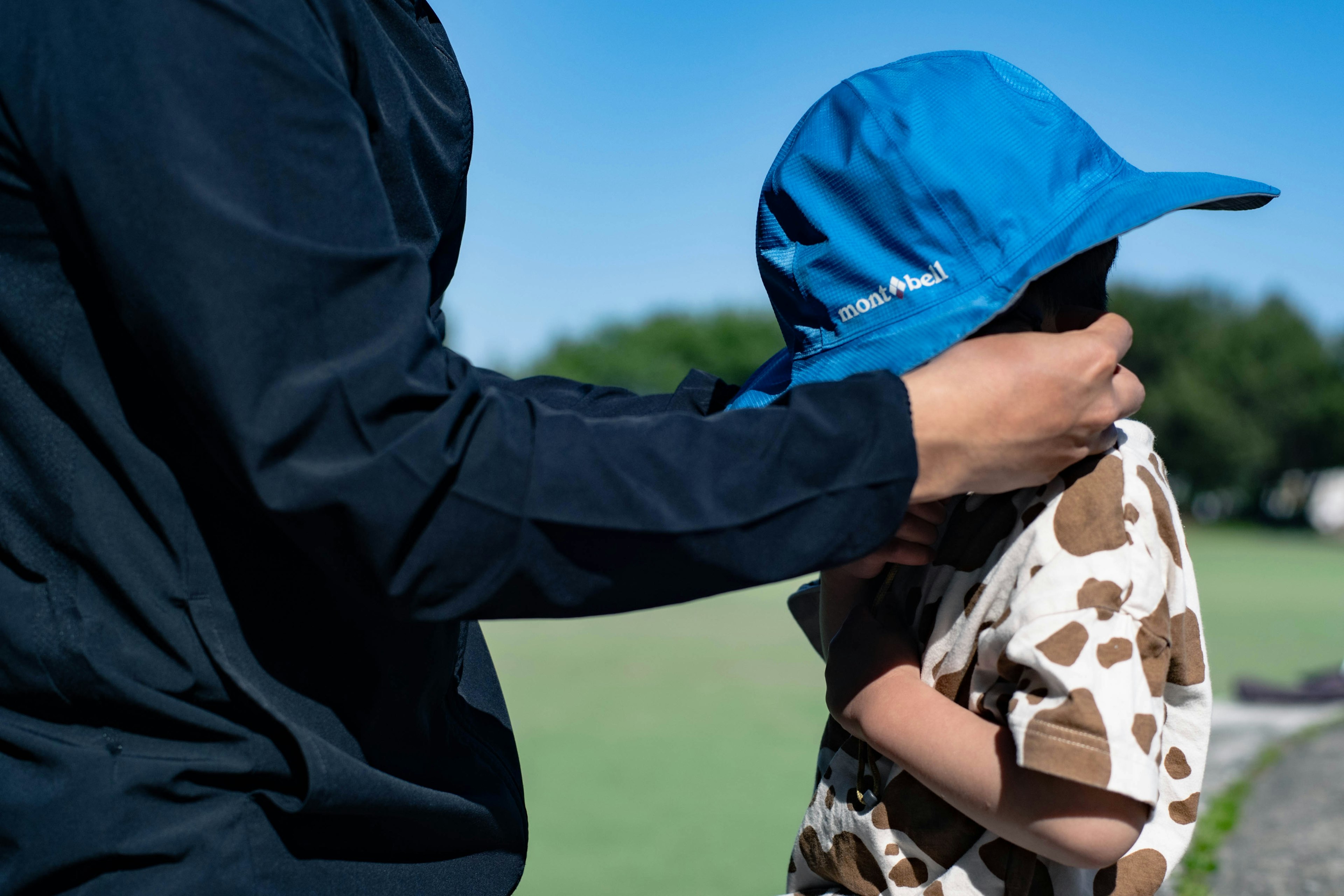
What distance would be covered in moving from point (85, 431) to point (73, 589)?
0.46ft

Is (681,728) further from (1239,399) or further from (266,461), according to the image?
(1239,399)

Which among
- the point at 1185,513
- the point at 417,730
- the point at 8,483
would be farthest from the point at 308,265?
the point at 1185,513

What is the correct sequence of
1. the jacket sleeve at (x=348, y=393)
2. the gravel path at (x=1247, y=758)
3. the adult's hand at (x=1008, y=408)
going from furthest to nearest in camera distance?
the gravel path at (x=1247, y=758)
the adult's hand at (x=1008, y=408)
the jacket sleeve at (x=348, y=393)

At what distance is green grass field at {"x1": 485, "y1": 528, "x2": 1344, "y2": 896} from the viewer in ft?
13.1

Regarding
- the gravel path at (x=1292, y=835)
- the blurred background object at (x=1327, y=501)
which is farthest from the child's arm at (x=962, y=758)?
the blurred background object at (x=1327, y=501)

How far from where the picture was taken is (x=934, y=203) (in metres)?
1.16

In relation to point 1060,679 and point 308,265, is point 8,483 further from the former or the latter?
point 1060,679

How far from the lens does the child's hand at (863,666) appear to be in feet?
4.16

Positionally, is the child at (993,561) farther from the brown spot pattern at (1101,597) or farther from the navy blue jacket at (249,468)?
the navy blue jacket at (249,468)

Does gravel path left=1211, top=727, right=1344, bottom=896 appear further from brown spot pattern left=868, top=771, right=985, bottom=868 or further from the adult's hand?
the adult's hand

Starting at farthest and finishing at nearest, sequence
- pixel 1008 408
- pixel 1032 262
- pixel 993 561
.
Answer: pixel 993 561 < pixel 1032 262 < pixel 1008 408

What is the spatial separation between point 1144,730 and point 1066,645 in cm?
12

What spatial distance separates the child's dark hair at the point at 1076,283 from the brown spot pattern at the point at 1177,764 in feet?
1.76

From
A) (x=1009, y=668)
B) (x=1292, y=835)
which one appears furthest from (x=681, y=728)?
(x=1009, y=668)
